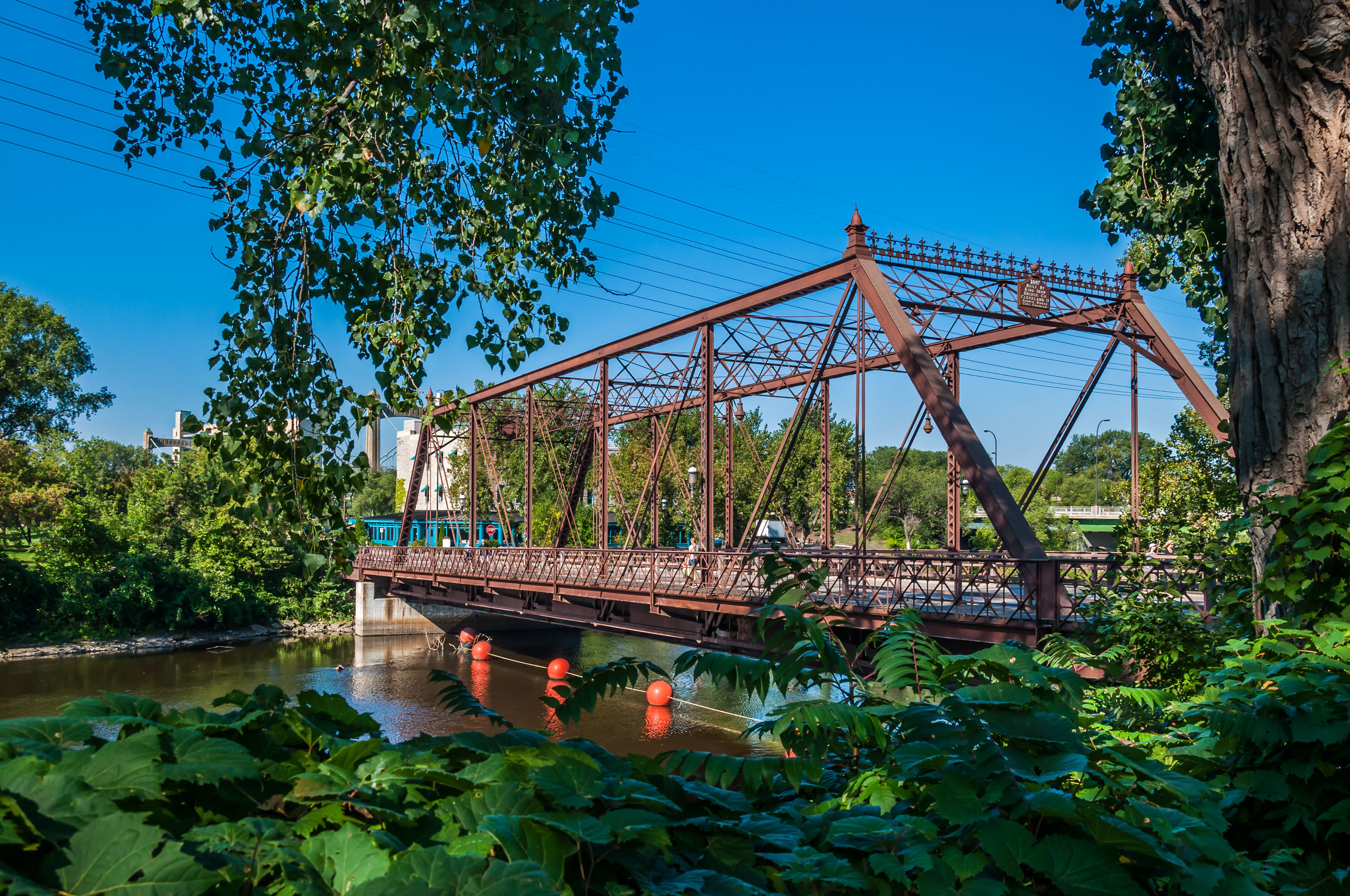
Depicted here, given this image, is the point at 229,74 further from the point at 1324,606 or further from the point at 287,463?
the point at 1324,606

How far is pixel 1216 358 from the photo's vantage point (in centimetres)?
1730

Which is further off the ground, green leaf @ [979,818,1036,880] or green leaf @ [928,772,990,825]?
green leaf @ [928,772,990,825]

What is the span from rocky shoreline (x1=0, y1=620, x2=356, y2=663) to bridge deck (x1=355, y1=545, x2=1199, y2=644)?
38.6 feet

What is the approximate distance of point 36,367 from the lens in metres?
45.4

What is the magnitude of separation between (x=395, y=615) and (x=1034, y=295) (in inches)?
1373

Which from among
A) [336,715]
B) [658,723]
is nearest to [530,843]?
[336,715]

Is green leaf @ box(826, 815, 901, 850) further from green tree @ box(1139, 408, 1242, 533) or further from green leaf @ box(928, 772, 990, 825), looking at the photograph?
green tree @ box(1139, 408, 1242, 533)

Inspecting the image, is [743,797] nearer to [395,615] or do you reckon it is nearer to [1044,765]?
[1044,765]

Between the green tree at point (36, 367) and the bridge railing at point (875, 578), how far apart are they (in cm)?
2842

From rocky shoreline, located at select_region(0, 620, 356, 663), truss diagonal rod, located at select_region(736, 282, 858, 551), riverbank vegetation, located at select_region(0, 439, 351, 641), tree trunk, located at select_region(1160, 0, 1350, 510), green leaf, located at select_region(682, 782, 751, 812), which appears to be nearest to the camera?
green leaf, located at select_region(682, 782, 751, 812)

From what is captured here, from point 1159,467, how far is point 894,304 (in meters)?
9.33

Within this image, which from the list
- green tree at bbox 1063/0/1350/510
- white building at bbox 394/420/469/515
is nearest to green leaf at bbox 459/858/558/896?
green tree at bbox 1063/0/1350/510

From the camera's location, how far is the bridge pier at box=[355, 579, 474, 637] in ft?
139

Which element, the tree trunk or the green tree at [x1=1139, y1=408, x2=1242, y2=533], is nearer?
the tree trunk
